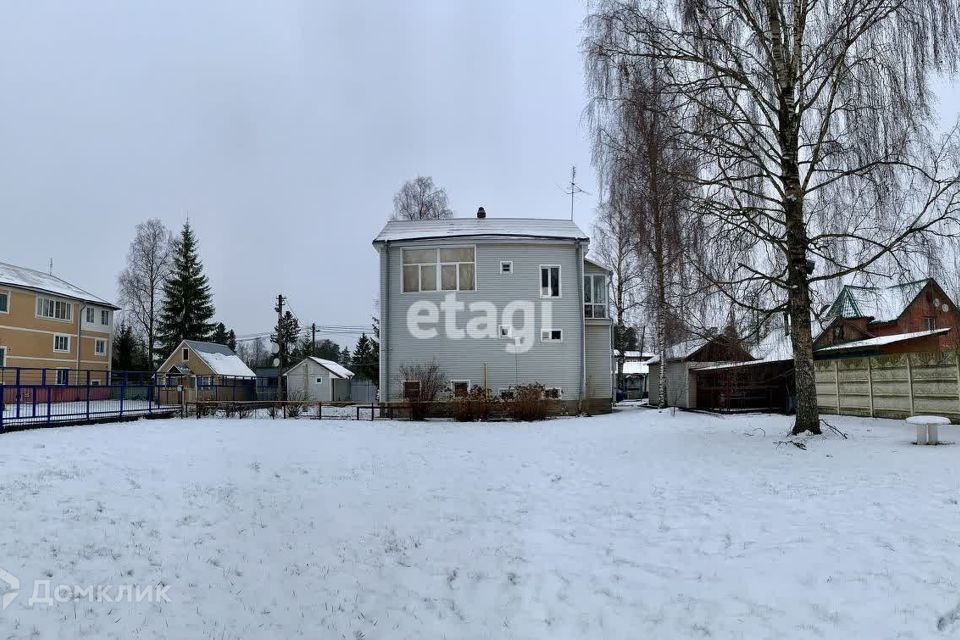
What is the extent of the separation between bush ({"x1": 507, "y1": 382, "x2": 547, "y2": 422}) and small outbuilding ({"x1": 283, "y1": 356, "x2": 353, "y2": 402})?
22.1 metres

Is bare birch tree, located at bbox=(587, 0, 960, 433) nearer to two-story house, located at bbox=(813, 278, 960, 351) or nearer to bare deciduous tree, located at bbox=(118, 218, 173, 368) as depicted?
two-story house, located at bbox=(813, 278, 960, 351)

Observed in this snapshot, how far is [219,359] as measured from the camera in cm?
4212

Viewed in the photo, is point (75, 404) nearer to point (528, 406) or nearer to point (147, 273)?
point (528, 406)

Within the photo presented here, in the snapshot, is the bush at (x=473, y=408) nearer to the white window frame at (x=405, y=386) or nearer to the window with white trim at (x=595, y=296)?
the white window frame at (x=405, y=386)

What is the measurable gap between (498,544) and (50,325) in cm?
4218

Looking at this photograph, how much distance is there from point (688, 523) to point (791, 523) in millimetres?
1087

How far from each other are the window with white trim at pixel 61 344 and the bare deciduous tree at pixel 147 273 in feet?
20.9

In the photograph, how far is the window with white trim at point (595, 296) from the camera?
86.0ft

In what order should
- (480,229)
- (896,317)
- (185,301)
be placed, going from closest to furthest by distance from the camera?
1. (896,317)
2. (480,229)
3. (185,301)

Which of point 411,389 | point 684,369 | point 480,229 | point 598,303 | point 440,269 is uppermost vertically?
point 480,229

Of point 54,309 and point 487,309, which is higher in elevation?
point 54,309

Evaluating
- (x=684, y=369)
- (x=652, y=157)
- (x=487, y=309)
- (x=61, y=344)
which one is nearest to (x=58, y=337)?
(x=61, y=344)

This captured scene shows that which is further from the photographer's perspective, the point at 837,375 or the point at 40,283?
the point at 40,283

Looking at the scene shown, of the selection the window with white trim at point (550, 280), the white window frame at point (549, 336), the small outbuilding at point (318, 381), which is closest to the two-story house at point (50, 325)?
the small outbuilding at point (318, 381)
